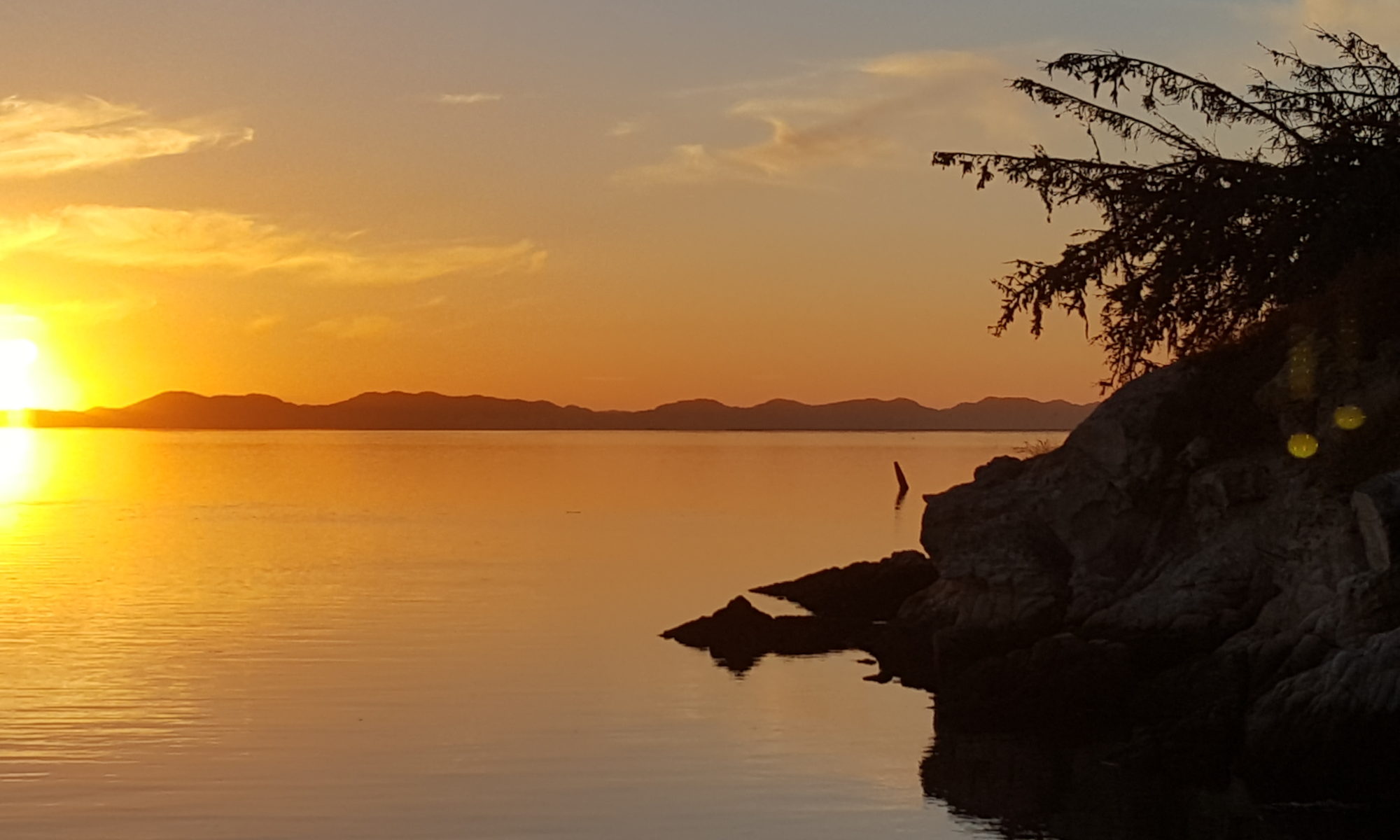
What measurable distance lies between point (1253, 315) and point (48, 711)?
76.4 ft

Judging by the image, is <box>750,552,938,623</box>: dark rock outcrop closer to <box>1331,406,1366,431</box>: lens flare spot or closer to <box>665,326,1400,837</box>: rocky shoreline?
<box>665,326,1400,837</box>: rocky shoreline

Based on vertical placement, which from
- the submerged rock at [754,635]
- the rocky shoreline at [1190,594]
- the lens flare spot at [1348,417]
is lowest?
the submerged rock at [754,635]

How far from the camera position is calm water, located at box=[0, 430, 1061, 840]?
2048 centimetres

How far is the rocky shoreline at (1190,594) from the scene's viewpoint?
830 inches

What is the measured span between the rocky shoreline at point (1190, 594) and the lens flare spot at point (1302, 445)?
0.43ft

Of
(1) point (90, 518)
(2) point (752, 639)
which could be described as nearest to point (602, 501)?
(1) point (90, 518)

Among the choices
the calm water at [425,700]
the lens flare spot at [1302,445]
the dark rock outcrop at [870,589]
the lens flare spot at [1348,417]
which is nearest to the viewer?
the calm water at [425,700]

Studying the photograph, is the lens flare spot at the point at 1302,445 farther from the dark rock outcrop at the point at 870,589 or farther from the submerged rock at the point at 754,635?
the dark rock outcrop at the point at 870,589

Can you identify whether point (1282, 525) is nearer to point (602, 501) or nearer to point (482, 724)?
point (482, 724)

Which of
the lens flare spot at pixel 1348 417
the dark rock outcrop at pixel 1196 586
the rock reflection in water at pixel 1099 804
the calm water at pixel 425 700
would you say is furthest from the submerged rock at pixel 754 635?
the lens flare spot at pixel 1348 417

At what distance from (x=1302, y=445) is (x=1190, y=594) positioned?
10.3ft

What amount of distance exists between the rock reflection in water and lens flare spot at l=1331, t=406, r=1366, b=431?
656 centimetres

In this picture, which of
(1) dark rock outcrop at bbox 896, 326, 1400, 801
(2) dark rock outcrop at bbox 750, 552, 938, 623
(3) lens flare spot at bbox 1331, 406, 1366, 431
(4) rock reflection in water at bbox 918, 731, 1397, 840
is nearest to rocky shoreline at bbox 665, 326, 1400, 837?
(1) dark rock outcrop at bbox 896, 326, 1400, 801

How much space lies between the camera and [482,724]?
26.2 meters
